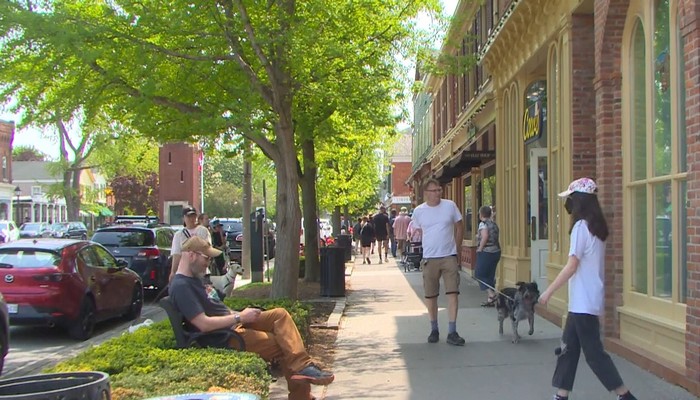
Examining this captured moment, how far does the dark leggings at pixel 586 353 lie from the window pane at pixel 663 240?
1.85 metres

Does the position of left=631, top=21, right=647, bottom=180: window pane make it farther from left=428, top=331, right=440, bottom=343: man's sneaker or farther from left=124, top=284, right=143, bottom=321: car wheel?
left=124, top=284, right=143, bottom=321: car wheel

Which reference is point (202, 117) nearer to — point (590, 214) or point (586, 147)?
point (586, 147)

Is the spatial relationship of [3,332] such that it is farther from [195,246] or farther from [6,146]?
[6,146]

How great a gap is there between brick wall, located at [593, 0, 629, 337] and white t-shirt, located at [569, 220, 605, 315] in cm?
262

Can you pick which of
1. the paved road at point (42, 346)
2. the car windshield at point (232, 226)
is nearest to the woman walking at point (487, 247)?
the paved road at point (42, 346)

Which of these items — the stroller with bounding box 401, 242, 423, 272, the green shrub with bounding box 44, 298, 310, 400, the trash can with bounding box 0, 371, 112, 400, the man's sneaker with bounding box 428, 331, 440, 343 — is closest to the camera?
the trash can with bounding box 0, 371, 112, 400

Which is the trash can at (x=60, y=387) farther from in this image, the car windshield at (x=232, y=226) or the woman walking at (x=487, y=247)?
the car windshield at (x=232, y=226)

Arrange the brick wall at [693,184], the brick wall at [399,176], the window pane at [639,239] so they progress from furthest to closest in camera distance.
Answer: the brick wall at [399,176] → the window pane at [639,239] → the brick wall at [693,184]

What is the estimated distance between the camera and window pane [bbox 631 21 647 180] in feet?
25.7

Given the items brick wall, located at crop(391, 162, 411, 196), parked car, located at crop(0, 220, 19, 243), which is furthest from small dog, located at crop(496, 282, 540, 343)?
brick wall, located at crop(391, 162, 411, 196)

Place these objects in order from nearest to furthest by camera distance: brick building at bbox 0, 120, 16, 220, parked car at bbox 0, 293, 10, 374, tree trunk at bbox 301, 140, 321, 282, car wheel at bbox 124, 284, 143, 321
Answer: parked car at bbox 0, 293, 10, 374, car wheel at bbox 124, 284, 143, 321, tree trunk at bbox 301, 140, 321, 282, brick building at bbox 0, 120, 16, 220

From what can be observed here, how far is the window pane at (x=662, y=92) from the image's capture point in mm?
7160

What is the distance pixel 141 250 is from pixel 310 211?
385 cm

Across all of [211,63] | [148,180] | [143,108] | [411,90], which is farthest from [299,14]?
[148,180]
